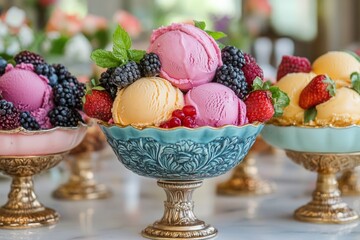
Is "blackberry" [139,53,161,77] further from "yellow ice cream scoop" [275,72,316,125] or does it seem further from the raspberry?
"yellow ice cream scoop" [275,72,316,125]

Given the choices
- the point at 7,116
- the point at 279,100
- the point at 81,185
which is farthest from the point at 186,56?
the point at 81,185

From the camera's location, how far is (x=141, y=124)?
0.98 metres

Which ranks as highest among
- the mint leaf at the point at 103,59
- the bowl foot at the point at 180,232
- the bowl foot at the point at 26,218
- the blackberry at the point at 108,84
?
the mint leaf at the point at 103,59

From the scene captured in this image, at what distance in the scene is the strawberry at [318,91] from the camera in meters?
1.09

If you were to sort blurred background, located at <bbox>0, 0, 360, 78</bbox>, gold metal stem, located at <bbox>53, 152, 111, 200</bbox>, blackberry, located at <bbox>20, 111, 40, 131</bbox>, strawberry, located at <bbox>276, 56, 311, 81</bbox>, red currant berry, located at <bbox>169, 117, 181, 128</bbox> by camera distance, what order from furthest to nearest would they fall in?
1. blurred background, located at <bbox>0, 0, 360, 78</bbox>
2. gold metal stem, located at <bbox>53, 152, 111, 200</bbox>
3. strawberry, located at <bbox>276, 56, 311, 81</bbox>
4. blackberry, located at <bbox>20, 111, 40, 131</bbox>
5. red currant berry, located at <bbox>169, 117, 181, 128</bbox>

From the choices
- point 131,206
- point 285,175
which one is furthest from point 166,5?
point 131,206

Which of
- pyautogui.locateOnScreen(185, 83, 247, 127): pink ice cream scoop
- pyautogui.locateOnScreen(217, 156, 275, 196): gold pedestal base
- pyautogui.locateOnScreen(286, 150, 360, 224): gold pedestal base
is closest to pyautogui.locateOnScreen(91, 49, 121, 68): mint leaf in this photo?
pyautogui.locateOnScreen(185, 83, 247, 127): pink ice cream scoop

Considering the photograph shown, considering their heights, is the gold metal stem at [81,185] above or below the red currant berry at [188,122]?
below

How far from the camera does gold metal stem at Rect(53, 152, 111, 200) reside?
1.38m

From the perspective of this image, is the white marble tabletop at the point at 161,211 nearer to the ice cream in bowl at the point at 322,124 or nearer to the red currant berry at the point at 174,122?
the ice cream in bowl at the point at 322,124

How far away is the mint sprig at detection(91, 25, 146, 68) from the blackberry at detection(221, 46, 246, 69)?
0.11 metres

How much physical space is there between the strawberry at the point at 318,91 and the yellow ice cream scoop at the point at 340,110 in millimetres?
13

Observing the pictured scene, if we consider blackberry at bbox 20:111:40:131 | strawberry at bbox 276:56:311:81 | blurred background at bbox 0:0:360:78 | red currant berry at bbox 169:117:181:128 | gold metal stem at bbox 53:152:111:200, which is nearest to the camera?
red currant berry at bbox 169:117:181:128

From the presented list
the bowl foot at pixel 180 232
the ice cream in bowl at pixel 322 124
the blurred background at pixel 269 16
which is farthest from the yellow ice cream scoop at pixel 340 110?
the blurred background at pixel 269 16
